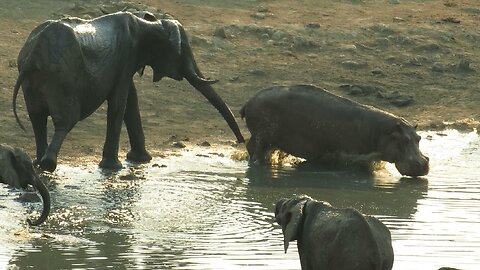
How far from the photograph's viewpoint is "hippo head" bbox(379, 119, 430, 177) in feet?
57.6

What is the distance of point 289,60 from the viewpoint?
23.9 m

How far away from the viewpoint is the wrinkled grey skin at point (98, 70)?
15.8 metres

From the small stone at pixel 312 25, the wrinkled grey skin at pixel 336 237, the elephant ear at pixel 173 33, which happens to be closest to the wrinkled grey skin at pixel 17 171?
the wrinkled grey skin at pixel 336 237

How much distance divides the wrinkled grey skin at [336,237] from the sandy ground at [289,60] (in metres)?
6.78

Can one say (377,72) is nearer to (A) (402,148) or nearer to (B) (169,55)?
(A) (402,148)

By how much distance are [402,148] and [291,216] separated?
6.55m

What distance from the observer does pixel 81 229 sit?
45.5 ft

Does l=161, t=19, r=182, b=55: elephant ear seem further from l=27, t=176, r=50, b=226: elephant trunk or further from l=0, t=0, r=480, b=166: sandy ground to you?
l=27, t=176, r=50, b=226: elephant trunk

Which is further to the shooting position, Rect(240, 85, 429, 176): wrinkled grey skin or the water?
Rect(240, 85, 429, 176): wrinkled grey skin

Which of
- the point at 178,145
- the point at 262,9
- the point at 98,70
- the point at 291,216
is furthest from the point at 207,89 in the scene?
the point at 262,9

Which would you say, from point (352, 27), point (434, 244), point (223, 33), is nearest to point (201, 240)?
point (434, 244)

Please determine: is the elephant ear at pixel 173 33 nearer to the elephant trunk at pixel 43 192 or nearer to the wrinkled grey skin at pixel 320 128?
the wrinkled grey skin at pixel 320 128

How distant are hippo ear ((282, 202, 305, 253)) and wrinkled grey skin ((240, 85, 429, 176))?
645 centimetres

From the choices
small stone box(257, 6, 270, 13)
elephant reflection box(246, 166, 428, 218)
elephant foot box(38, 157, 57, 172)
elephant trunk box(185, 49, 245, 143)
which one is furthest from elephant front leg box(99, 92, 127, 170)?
small stone box(257, 6, 270, 13)
